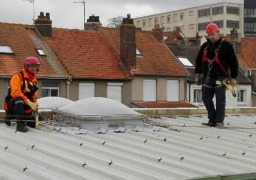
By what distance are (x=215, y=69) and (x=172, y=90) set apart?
30497mm

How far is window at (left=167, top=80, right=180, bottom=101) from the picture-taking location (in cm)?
4056

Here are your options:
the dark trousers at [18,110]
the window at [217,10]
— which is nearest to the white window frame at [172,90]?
the dark trousers at [18,110]

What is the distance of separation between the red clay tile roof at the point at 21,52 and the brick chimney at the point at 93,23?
6188mm

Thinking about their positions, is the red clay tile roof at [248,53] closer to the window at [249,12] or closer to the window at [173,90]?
the window at [173,90]

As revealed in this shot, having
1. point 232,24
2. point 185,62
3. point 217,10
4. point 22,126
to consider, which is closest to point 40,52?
point 185,62

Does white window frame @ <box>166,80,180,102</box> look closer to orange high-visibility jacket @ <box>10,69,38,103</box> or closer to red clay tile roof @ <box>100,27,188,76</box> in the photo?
red clay tile roof @ <box>100,27,188,76</box>

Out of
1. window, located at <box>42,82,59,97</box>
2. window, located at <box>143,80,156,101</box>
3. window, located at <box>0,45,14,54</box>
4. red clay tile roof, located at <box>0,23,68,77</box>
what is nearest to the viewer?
red clay tile roof, located at <box>0,23,68,77</box>

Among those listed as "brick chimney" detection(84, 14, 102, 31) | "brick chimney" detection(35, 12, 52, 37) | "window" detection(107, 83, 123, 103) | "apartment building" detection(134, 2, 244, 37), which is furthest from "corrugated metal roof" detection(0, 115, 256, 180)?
"apartment building" detection(134, 2, 244, 37)

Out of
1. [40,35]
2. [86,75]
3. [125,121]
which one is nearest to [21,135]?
[125,121]

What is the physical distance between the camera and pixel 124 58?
39000mm

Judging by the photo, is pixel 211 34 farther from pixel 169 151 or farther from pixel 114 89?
pixel 114 89

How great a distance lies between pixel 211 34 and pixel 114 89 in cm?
2792

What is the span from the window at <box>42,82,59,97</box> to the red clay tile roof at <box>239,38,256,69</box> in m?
20.2

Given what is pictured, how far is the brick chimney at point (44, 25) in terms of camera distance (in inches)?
1506
